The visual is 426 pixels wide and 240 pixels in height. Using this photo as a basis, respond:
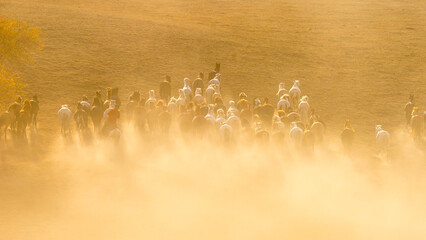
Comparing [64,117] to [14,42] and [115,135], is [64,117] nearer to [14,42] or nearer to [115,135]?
[115,135]

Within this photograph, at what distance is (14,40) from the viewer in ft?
114

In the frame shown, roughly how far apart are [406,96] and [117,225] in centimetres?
2180

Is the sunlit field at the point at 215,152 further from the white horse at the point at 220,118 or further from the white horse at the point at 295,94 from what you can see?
the white horse at the point at 295,94

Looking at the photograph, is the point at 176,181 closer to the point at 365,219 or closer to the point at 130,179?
the point at 130,179

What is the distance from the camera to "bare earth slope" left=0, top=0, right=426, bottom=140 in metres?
35.8

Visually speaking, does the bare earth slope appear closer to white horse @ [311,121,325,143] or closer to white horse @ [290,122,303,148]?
white horse @ [311,121,325,143]

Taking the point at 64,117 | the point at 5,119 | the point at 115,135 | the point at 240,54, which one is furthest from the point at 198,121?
the point at 240,54

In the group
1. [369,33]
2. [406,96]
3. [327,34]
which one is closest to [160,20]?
[327,34]

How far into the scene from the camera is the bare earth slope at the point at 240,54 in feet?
117

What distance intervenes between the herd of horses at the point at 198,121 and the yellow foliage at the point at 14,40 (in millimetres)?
6497

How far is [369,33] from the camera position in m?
50.9

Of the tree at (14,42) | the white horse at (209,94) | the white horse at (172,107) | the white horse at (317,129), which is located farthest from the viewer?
the tree at (14,42)

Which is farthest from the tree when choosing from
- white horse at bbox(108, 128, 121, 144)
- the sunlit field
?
white horse at bbox(108, 128, 121, 144)

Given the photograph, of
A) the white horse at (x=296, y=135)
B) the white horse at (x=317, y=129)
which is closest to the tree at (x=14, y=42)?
the white horse at (x=296, y=135)
